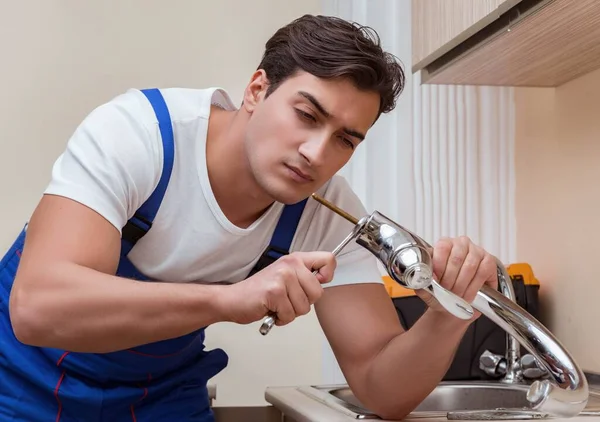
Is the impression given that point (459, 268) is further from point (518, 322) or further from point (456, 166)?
point (456, 166)

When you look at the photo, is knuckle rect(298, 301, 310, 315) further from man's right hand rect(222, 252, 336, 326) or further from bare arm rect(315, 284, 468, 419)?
bare arm rect(315, 284, 468, 419)

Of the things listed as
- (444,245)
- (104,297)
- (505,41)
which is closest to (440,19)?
(505,41)

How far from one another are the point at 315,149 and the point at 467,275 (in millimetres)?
288

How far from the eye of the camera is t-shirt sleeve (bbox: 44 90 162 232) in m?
1.09

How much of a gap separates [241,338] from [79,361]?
0.79 metres

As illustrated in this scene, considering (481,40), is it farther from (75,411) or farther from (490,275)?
(75,411)

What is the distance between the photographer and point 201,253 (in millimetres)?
1272

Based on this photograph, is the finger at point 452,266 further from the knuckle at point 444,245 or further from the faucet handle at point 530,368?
the faucet handle at point 530,368

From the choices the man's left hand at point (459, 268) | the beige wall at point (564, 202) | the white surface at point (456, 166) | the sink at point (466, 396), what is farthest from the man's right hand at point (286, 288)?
the white surface at point (456, 166)

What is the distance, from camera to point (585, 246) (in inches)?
64.4

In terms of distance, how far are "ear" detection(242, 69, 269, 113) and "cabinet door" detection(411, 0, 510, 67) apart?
1.31ft

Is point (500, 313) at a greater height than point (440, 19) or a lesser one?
lesser

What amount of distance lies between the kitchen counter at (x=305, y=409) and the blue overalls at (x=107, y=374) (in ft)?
0.57

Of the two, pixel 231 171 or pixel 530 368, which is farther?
pixel 530 368
